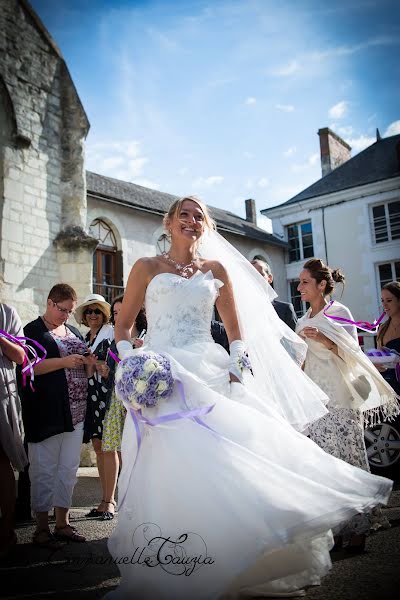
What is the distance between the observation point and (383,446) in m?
6.26

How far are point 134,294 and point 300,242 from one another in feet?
70.2

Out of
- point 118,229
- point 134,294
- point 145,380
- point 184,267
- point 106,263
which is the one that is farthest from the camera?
point 118,229

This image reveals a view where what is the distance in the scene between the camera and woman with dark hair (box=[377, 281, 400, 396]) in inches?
235

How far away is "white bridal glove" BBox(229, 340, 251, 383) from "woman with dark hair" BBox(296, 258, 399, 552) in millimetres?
1159

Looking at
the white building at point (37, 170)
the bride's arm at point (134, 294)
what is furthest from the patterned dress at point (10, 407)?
the white building at point (37, 170)

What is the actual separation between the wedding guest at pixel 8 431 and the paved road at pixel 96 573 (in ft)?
0.80

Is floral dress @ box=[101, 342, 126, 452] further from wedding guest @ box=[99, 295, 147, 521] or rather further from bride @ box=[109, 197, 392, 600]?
bride @ box=[109, 197, 392, 600]

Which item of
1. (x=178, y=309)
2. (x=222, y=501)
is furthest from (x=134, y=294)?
(x=222, y=501)

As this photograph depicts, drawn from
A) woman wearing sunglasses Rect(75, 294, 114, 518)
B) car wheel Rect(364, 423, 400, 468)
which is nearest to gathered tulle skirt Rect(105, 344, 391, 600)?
woman wearing sunglasses Rect(75, 294, 114, 518)

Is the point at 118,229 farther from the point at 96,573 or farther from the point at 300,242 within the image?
the point at 96,573

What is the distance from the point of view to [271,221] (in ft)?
82.2

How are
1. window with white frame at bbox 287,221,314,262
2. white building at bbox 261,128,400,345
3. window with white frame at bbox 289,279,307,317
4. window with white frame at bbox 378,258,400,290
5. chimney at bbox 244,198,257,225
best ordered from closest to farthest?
window with white frame at bbox 378,258,400,290 → white building at bbox 261,128,400,345 → window with white frame at bbox 289,279,307,317 → window with white frame at bbox 287,221,314,262 → chimney at bbox 244,198,257,225

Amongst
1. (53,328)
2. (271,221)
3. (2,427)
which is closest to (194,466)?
(2,427)

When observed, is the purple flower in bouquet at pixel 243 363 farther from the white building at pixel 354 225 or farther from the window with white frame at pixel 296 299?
the window with white frame at pixel 296 299
